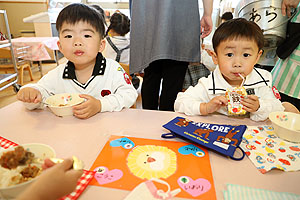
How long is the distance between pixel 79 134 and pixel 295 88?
135 cm

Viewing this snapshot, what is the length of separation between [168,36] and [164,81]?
28 cm

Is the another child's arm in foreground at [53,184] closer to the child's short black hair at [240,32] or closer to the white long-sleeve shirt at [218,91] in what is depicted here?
the white long-sleeve shirt at [218,91]

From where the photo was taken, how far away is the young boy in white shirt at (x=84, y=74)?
0.92m

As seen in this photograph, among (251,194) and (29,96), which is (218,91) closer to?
(251,194)

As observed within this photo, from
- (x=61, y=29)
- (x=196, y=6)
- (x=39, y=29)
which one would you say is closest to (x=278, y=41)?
(x=196, y=6)

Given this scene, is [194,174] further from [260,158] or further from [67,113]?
[67,113]

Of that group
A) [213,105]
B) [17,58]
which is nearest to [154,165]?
[213,105]

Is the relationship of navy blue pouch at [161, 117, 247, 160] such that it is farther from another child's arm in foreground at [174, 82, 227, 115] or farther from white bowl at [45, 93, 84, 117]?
white bowl at [45, 93, 84, 117]

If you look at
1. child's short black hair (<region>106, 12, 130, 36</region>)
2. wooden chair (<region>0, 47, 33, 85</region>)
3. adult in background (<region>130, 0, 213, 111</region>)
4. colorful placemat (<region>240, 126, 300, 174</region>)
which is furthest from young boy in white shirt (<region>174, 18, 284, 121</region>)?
wooden chair (<region>0, 47, 33, 85</region>)

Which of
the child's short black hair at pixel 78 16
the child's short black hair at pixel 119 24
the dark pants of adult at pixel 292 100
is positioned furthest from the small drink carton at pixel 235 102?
the child's short black hair at pixel 119 24

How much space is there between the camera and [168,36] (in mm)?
1250

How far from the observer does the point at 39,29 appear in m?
4.89

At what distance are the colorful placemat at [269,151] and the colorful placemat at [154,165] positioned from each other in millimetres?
140

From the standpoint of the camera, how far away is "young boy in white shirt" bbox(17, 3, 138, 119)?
3.02 feet
